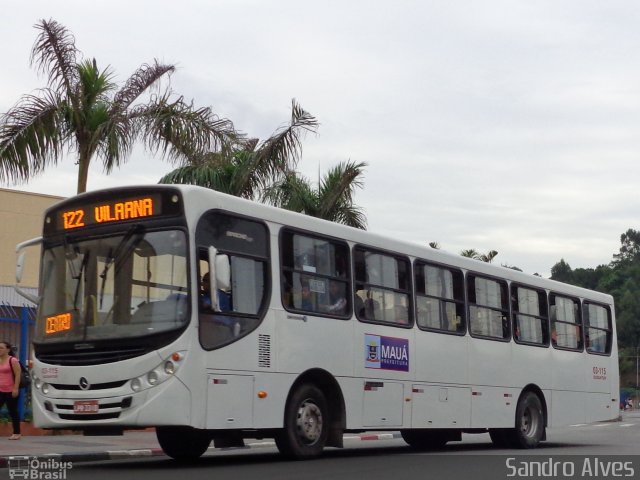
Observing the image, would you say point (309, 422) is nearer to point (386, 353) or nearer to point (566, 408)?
point (386, 353)

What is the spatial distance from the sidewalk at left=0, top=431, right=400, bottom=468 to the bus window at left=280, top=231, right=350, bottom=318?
12.8 ft

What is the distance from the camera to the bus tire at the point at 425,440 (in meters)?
18.9

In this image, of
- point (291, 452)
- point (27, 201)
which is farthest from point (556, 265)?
point (291, 452)

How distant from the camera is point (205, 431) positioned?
12.8 metres

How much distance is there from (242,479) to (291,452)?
2.48 metres

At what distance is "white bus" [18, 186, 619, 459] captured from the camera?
12164mm

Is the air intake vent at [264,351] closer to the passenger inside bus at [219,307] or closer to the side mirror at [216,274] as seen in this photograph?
the passenger inside bus at [219,307]

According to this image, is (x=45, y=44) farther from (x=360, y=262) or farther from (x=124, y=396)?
(x=124, y=396)

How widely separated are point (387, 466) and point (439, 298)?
4.07m

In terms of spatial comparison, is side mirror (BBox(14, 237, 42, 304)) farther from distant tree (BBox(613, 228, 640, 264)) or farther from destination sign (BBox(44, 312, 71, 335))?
distant tree (BBox(613, 228, 640, 264))

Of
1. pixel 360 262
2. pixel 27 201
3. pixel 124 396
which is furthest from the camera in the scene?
pixel 27 201

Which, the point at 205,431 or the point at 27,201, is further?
the point at 27,201

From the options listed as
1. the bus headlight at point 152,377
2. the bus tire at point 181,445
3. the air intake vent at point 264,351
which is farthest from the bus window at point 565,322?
the bus headlight at point 152,377

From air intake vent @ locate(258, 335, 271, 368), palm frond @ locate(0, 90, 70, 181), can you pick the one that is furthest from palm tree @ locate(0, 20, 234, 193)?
air intake vent @ locate(258, 335, 271, 368)
